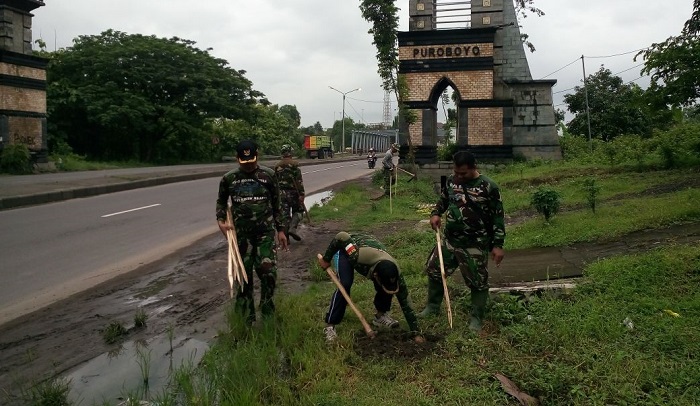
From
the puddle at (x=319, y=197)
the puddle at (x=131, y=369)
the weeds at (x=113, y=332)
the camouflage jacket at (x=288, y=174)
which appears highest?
the camouflage jacket at (x=288, y=174)

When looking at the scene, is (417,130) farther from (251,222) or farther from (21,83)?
(251,222)

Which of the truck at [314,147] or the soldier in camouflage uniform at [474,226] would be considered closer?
the soldier in camouflage uniform at [474,226]

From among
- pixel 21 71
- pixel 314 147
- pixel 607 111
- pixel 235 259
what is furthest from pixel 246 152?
pixel 314 147

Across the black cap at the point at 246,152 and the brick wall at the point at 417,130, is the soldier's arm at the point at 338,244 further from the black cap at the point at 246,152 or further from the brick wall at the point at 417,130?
the brick wall at the point at 417,130

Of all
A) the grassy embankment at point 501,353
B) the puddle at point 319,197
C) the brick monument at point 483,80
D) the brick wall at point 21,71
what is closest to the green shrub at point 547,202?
the grassy embankment at point 501,353

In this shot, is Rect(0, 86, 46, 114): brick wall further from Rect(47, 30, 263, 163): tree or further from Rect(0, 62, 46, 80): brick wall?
Rect(47, 30, 263, 163): tree

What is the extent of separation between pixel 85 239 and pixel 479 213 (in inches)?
269

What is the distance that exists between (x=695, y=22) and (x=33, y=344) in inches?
465

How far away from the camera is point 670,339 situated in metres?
4.01

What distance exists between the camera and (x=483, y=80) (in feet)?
64.3

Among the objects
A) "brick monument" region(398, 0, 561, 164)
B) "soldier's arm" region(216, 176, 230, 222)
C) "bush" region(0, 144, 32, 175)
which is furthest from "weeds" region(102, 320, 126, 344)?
"bush" region(0, 144, 32, 175)

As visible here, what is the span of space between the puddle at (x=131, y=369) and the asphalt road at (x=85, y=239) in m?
1.60

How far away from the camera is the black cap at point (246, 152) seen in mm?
4953

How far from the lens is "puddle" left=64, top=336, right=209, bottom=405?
12.8ft
